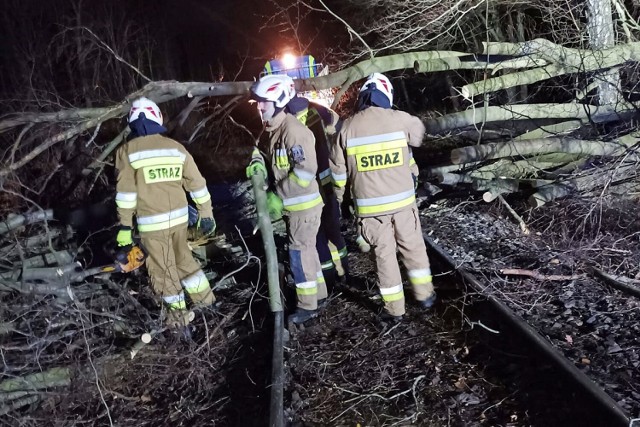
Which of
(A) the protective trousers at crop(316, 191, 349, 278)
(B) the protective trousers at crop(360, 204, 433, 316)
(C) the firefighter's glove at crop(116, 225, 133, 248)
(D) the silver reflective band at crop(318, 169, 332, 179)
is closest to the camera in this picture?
(B) the protective trousers at crop(360, 204, 433, 316)

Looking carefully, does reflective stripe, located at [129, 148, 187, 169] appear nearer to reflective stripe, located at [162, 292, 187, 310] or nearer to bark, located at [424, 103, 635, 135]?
reflective stripe, located at [162, 292, 187, 310]

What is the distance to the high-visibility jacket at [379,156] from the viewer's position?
4.20m

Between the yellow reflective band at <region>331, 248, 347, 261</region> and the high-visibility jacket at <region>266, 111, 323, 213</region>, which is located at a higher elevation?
the high-visibility jacket at <region>266, 111, 323, 213</region>

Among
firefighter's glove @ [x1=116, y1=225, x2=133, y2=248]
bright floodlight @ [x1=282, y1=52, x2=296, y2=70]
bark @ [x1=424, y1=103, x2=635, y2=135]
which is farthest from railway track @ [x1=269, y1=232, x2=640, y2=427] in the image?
bright floodlight @ [x1=282, y1=52, x2=296, y2=70]

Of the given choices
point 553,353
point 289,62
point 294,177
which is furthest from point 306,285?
point 289,62

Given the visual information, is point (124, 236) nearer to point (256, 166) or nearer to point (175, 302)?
point (175, 302)

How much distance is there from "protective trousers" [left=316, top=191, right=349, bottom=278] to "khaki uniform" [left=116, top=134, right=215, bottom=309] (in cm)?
107

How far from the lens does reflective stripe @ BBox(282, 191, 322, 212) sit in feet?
14.8

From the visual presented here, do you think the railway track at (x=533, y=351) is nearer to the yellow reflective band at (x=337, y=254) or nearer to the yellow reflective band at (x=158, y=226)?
the yellow reflective band at (x=337, y=254)

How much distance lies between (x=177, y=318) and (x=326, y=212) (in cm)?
162

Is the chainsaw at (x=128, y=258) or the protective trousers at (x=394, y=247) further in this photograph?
the chainsaw at (x=128, y=258)

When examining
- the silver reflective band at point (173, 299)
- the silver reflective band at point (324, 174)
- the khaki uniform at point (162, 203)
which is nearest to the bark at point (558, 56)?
the silver reflective band at point (324, 174)

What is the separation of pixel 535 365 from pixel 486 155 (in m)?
3.25

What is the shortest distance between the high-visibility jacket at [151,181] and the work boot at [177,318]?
72 cm
